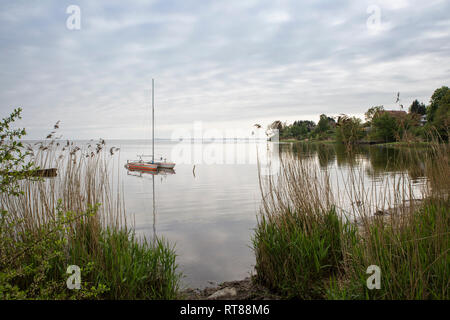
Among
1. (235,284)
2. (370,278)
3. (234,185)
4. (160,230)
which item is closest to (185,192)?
(234,185)

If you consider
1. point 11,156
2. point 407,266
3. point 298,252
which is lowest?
point 298,252

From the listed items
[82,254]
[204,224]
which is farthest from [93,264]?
[204,224]

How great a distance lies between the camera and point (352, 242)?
4.30m

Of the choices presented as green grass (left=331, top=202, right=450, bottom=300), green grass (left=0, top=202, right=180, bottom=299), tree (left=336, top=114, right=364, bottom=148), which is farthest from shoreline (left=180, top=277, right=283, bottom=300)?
tree (left=336, top=114, right=364, bottom=148)

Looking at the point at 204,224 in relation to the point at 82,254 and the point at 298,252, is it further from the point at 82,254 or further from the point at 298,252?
the point at 82,254

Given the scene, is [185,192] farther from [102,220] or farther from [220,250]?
[102,220]

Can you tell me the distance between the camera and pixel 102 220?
4699mm

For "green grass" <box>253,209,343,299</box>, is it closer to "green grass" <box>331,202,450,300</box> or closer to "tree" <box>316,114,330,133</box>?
"green grass" <box>331,202,450,300</box>

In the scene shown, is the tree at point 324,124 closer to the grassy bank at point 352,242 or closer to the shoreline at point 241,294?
the grassy bank at point 352,242

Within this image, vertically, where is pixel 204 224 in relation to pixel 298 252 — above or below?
below

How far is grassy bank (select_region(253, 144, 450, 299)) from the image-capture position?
315 cm

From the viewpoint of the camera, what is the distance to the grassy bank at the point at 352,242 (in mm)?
3154

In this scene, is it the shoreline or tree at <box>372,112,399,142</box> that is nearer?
tree at <box>372,112,399,142</box>

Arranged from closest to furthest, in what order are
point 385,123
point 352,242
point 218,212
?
point 352,242 < point 385,123 < point 218,212
